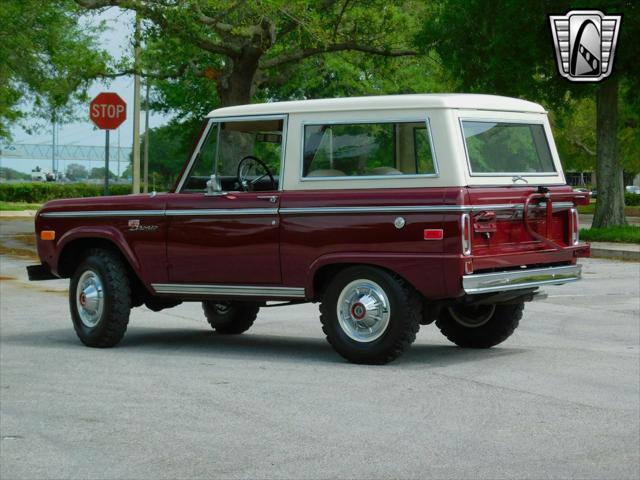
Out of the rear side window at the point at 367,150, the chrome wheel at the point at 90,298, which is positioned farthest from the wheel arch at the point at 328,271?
the chrome wheel at the point at 90,298

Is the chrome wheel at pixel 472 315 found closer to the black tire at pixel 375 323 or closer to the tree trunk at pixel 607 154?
the black tire at pixel 375 323

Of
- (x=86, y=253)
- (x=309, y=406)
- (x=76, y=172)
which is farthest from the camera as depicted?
(x=76, y=172)

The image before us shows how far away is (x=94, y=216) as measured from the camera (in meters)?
11.6

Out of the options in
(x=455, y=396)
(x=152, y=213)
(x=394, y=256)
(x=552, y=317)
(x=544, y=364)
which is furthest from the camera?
(x=552, y=317)

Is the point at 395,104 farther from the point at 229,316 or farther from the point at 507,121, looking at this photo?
the point at 229,316

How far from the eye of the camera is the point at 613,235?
27.8 metres

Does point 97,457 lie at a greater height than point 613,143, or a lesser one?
lesser

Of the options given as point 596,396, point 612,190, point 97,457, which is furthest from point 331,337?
point 612,190

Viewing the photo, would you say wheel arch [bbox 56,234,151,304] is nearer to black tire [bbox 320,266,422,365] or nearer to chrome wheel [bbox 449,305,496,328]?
black tire [bbox 320,266,422,365]

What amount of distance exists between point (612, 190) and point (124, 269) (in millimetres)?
20420

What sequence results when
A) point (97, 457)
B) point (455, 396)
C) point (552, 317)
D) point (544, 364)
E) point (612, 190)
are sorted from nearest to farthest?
point (97, 457)
point (455, 396)
point (544, 364)
point (552, 317)
point (612, 190)

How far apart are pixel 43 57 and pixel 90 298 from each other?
118ft

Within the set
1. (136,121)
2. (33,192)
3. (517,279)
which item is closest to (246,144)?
(517,279)

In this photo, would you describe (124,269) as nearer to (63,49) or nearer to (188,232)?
(188,232)
